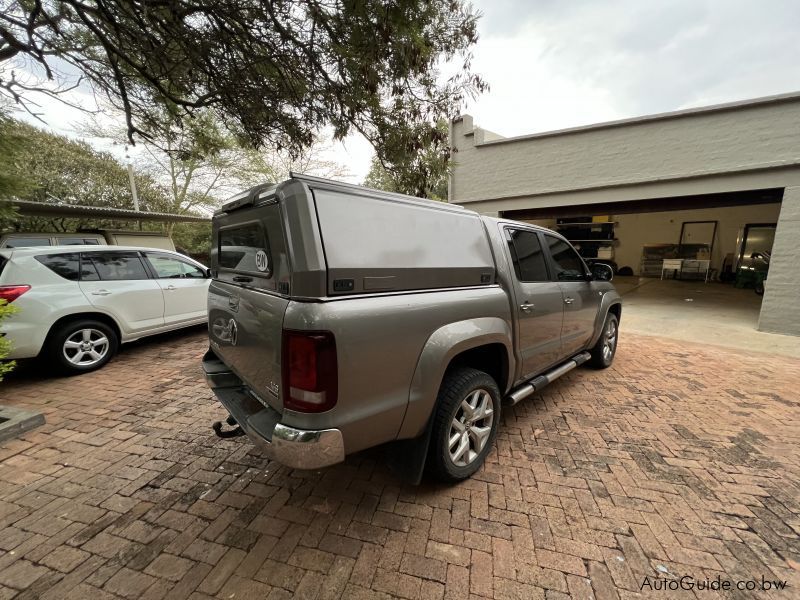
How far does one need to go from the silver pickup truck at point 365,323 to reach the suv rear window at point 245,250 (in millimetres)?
13

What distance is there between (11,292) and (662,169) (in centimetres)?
1099

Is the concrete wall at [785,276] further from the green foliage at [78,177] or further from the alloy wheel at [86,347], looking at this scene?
the green foliage at [78,177]

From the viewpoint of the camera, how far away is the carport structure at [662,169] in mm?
6094

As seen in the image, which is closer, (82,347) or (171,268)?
(82,347)

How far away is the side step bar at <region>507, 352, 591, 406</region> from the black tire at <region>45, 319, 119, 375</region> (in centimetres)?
502

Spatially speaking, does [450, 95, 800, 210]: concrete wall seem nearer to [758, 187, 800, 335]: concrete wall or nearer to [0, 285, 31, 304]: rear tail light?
[758, 187, 800, 335]: concrete wall

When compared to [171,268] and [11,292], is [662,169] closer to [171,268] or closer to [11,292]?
[171,268]

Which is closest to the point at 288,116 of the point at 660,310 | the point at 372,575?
the point at 372,575

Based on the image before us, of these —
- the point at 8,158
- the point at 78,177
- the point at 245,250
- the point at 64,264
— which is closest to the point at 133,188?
the point at 78,177

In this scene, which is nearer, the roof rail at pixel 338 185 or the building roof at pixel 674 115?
the roof rail at pixel 338 185

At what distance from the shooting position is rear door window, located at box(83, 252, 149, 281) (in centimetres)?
432

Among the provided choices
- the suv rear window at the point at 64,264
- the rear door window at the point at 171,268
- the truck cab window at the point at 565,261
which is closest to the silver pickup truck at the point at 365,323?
the truck cab window at the point at 565,261

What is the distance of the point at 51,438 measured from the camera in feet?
9.11

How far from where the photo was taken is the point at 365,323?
1.62 metres
